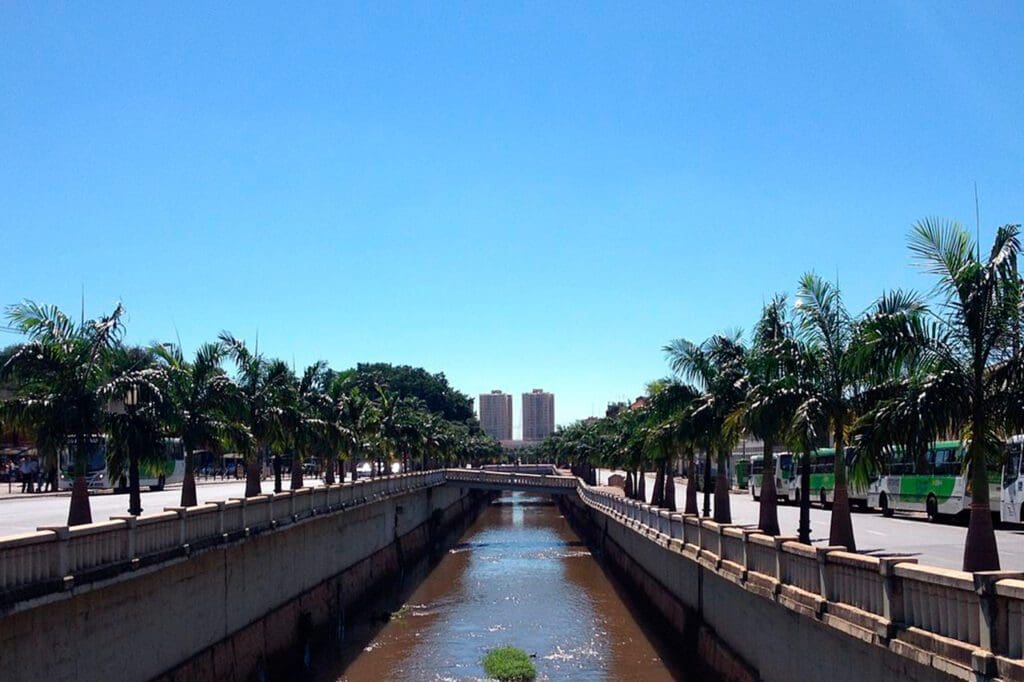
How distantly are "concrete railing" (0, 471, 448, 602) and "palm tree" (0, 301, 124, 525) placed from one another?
8.51 ft

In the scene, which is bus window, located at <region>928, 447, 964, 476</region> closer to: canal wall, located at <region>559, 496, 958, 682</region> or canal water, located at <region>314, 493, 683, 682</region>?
canal wall, located at <region>559, 496, 958, 682</region>

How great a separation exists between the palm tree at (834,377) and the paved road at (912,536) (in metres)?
1.64

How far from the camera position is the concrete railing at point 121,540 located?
14148 mm

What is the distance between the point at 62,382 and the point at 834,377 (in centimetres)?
1684

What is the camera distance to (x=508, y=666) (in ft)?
88.1

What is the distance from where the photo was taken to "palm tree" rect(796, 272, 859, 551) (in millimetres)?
22250

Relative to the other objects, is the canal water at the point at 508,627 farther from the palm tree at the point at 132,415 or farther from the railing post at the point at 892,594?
the railing post at the point at 892,594

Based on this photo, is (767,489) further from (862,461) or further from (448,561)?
(448,561)

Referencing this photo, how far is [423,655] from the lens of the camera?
29875 mm

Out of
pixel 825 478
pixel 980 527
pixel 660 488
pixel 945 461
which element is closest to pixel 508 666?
pixel 980 527

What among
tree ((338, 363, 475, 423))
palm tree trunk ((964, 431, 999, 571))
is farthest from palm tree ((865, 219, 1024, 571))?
tree ((338, 363, 475, 423))

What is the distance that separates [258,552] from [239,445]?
4.95m

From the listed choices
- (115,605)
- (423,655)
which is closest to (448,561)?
(423,655)

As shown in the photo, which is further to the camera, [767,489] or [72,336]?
[767,489]
